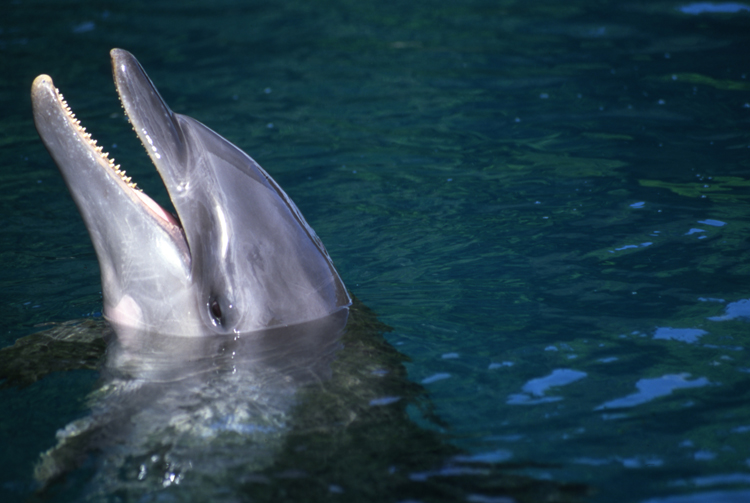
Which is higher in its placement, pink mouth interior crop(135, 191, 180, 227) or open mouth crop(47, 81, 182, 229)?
open mouth crop(47, 81, 182, 229)

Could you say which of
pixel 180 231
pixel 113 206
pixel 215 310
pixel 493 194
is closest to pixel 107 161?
pixel 113 206

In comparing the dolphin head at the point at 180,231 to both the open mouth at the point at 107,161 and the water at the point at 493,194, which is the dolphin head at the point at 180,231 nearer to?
the open mouth at the point at 107,161

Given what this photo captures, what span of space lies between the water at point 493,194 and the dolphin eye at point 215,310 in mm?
780

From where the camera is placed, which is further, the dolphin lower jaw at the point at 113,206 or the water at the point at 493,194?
the dolphin lower jaw at the point at 113,206

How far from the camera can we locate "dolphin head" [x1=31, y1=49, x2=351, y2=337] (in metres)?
4.55

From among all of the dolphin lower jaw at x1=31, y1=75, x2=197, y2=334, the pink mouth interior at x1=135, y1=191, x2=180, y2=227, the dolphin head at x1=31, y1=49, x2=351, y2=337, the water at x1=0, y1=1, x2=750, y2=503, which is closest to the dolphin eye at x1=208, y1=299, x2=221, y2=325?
the dolphin head at x1=31, y1=49, x2=351, y2=337

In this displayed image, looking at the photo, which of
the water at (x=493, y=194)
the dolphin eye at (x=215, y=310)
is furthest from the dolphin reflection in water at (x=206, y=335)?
the water at (x=493, y=194)

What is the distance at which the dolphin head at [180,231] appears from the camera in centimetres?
455

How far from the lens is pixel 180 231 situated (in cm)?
471

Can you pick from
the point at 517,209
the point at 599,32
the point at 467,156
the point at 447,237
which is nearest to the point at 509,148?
the point at 467,156

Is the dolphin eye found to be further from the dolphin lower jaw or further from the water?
the water

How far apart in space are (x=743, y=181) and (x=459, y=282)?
3484 mm

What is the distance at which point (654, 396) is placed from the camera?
172 inches

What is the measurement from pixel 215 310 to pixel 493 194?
4.00 metres
